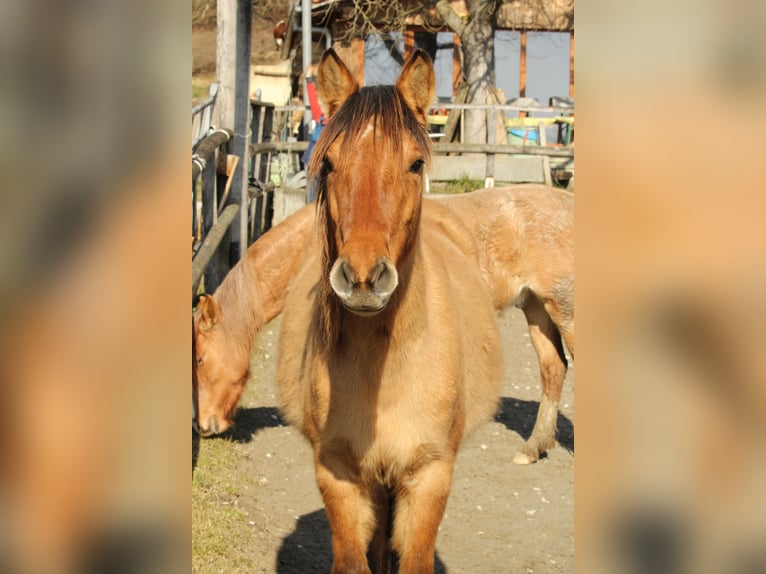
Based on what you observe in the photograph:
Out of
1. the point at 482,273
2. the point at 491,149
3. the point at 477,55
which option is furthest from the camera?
the point at 477,55

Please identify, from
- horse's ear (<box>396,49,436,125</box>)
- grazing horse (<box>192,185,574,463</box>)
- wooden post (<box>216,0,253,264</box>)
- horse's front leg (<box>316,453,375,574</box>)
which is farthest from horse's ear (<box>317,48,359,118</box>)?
wooden post (<box>216,0,253,264</box>)

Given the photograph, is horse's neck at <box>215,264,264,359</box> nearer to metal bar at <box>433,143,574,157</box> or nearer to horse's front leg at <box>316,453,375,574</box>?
horse's front leg at <box>316,453,375,574</box>

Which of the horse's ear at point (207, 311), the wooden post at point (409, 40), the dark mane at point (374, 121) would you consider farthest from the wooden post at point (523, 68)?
the dark mane at point (374, 121)

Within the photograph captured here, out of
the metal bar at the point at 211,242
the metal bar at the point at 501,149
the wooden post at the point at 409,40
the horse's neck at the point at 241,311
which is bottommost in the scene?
the horse's neck at the point at 241,311

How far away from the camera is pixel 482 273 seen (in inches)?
219

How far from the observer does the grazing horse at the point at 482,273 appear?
5.72 m

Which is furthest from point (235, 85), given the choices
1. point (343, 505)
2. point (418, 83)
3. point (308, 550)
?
point (343, 505)

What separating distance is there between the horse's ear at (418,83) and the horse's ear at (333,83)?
175 mm

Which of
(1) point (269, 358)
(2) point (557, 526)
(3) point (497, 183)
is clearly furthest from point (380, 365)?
(3) point (497, 183)

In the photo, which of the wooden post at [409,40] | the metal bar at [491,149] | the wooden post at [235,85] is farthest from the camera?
the wooden post at [409,40]

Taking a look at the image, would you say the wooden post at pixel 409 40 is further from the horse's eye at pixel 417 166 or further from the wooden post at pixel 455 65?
the horse's eye at pixel 417 166

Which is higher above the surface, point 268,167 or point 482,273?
point 268,167

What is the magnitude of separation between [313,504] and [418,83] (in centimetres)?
303

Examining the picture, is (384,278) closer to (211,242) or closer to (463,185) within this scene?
(211,242)
